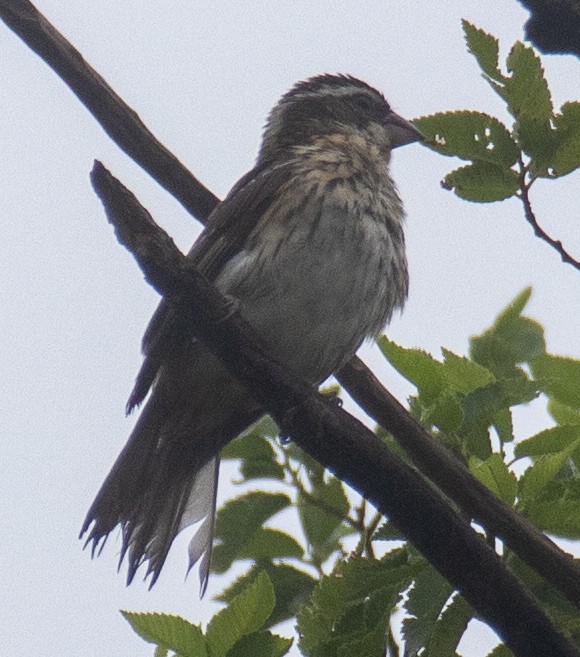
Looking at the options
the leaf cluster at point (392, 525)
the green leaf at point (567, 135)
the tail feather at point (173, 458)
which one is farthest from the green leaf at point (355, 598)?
the tail feather at point (173, 458)

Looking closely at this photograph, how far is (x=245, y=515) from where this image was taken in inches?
149

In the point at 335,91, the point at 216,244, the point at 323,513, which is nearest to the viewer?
the point at 323,513

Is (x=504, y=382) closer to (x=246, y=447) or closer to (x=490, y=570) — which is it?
(x=490, y=570)

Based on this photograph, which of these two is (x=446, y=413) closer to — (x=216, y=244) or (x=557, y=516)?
(x=557, y=516)

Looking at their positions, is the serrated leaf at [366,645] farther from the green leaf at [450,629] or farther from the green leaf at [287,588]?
the green leaf at [287,588]

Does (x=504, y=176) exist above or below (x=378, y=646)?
above

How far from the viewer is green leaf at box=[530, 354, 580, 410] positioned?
3889mm

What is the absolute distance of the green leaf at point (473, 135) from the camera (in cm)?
328

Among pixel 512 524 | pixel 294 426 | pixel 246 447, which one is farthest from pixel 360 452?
pixel 246 447

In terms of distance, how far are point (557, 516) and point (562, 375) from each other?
780 mm

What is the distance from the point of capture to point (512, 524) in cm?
322

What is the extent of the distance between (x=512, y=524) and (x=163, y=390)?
1996 mm

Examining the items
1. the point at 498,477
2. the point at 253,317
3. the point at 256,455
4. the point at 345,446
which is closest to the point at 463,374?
the point at 498,477

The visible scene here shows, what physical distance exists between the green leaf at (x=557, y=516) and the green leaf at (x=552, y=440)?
0.83 feet
